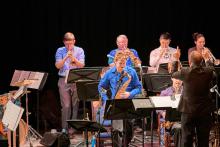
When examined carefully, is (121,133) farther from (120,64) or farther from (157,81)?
(157,81)

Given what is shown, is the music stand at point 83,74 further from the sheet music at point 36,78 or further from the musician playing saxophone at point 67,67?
the musician playing saxophone at point 67,67

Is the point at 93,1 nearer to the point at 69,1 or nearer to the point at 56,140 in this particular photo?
the point at 69,1

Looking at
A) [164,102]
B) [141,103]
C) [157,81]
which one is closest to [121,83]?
[164,102]

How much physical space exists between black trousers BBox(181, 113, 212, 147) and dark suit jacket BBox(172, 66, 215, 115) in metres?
0.11

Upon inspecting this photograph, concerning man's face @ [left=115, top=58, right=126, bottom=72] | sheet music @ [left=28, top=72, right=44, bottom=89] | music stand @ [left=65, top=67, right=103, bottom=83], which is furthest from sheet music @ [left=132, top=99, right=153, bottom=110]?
sheet music @ [left=28, top=72, right=44, bottom=89]

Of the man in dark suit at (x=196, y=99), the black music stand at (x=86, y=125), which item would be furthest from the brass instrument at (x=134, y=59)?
the black music stand at (x=86, y=125)

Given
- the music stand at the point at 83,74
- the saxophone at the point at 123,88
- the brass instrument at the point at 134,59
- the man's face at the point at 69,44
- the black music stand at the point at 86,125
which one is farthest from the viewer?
the man's face at the point at 69,44

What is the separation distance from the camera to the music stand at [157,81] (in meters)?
8.87

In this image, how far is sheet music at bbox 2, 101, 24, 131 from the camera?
6.81 m

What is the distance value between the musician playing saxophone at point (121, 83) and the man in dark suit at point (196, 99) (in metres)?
0.82

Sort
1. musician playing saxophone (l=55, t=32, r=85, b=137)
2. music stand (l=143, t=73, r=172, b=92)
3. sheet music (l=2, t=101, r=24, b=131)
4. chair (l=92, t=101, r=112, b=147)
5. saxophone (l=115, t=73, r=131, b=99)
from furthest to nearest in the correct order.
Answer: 1. musician playing saxophone (l=55, t=32, r=85, b=137)
2. music stand (l=143, t=73, r=172, b=92)
3. chair (l=92, t=101, r=112, b=147)
4. saxophone (l=115, t=73, r=131, b=99)
5. sheet music (l=2, t=101, r=24, b=131)

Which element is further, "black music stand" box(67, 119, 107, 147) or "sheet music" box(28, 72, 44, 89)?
"sheet music" box(28, 72, 44, 89)

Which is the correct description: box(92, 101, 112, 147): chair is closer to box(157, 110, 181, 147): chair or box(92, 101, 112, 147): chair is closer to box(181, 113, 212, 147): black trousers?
box(157, 110, 181, 147): chair

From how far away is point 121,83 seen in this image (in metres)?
7.80
